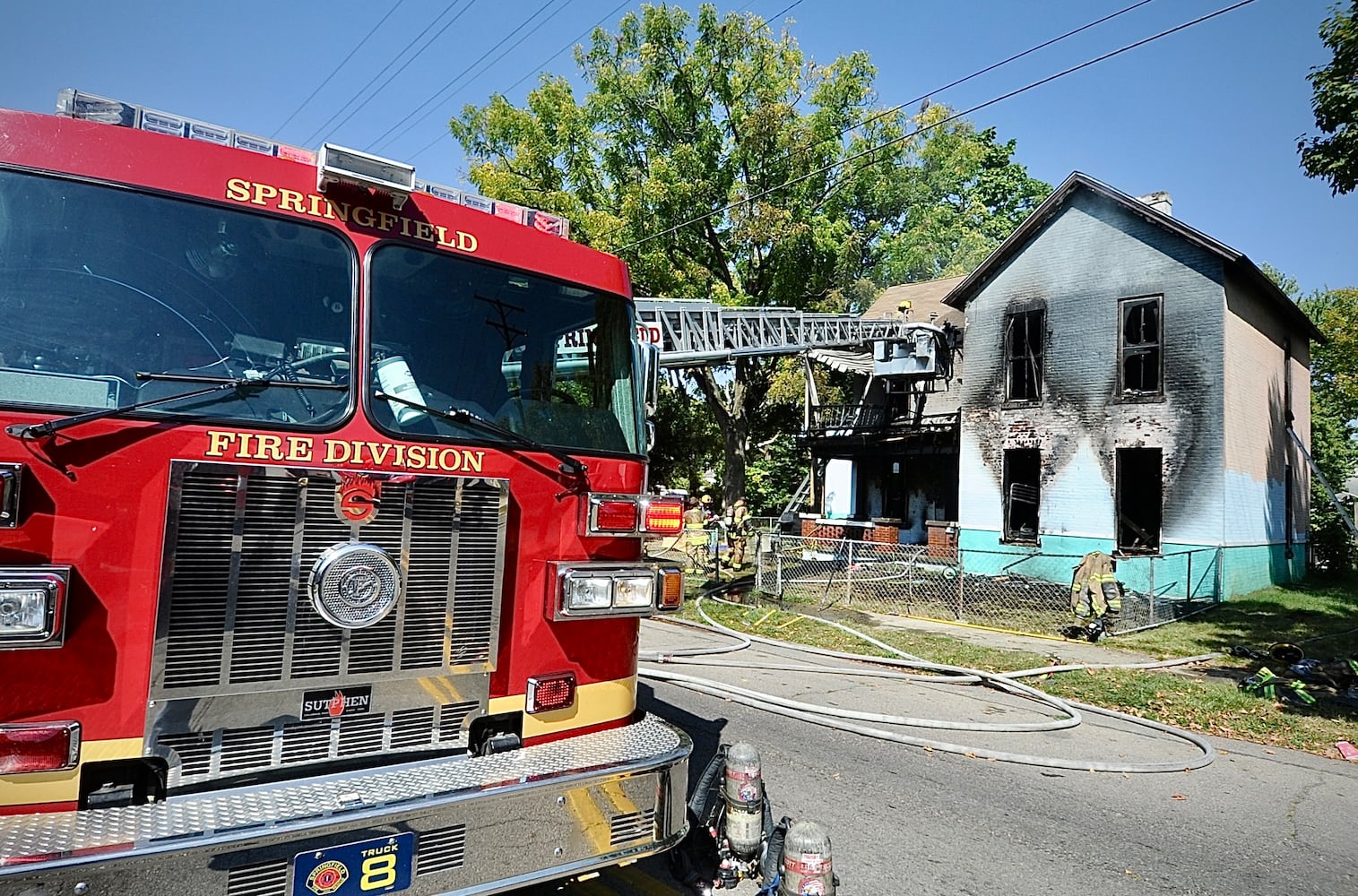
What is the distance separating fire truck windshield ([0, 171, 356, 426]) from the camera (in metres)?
2.65

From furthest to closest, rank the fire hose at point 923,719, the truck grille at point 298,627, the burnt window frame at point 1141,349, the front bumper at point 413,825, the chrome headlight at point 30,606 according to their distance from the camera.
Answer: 1. the burnt window frame at point 1141,349
2. the fire hose at point 923,719
3. the truck grille at point 298,627
4. the chrome headlight at point 30,606
5. the front bumper at point 413,825

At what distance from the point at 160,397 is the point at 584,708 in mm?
1924

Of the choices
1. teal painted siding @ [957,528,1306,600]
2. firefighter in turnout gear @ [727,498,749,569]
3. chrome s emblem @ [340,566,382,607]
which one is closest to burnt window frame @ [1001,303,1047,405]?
teal painted siding @ [957,528,1306,600]

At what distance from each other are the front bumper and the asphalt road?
834mm

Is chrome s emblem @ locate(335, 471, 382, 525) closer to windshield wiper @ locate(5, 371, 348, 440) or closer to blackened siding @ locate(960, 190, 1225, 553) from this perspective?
windshield wiper @ locate(5, 371, 348, 440)

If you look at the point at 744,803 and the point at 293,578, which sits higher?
the point at 293,578

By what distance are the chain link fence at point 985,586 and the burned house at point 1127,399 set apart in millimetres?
98

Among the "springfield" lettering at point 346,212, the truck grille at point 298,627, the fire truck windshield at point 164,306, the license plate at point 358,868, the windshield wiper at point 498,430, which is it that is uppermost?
the "springfield" lettering at point 346,212

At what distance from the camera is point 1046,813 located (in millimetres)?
5000

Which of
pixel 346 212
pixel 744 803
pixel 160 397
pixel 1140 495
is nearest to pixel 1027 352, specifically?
pixel 1140 495

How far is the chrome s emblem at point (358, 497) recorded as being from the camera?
112 inches

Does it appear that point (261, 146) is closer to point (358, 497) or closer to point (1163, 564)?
point (358, 497)

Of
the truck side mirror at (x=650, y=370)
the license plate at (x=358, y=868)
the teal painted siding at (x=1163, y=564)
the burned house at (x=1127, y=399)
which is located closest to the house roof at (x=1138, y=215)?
the burned house at (x=1127, y=399)

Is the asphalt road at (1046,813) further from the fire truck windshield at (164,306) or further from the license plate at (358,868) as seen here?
the fire truck windshield at (164,306)
